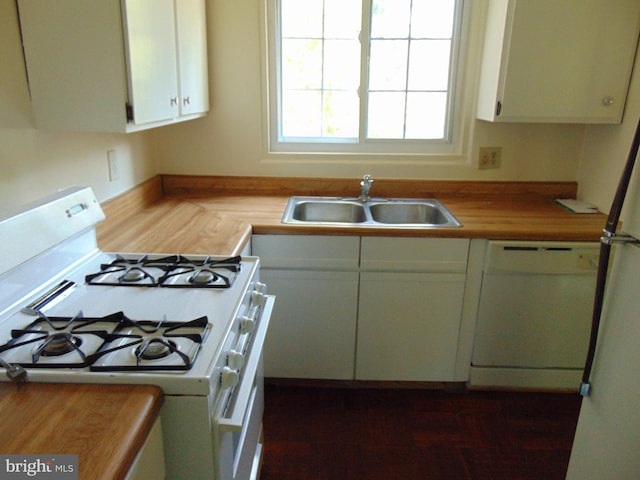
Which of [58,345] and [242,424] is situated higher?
[58,345]

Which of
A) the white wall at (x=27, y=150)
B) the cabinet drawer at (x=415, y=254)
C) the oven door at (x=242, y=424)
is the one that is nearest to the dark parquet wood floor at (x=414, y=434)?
the oven door at (x=242, y=424)

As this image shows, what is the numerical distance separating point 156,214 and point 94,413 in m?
1.44

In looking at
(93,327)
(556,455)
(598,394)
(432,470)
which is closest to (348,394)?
(432,470)

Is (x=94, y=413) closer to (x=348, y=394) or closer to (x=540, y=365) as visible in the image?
(x=348, y=394)

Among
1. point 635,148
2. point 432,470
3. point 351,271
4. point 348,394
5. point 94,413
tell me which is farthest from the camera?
point 348,394

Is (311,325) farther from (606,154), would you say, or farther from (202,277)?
(606,154)

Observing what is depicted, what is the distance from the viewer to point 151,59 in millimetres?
1559

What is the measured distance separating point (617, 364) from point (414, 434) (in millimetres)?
951

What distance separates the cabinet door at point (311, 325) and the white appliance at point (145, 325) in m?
0.59

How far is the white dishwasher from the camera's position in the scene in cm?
203

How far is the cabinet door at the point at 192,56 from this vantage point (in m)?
1.92

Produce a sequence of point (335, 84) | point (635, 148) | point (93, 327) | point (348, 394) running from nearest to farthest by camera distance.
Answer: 1. point (93, 327)
2. point (635, 148)
3. point (348, 394)
4. point (335, 84)

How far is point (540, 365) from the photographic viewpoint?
2221 mm

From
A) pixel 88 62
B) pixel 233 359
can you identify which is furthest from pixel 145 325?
pixel 88 62
